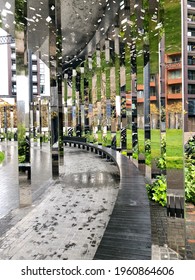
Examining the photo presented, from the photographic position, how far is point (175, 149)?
415 cm

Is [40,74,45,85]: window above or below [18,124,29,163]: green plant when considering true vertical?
above

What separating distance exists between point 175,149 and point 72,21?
7888 mm

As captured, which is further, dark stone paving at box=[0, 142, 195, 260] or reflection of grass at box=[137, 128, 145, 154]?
Answer: reflection of grass at box=[137, 128, 145, 154]

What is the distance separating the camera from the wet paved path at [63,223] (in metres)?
3.79

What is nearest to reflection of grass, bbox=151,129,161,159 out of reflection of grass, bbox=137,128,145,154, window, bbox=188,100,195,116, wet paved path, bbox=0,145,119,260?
reflection of grass, bbox=137,128,145,154

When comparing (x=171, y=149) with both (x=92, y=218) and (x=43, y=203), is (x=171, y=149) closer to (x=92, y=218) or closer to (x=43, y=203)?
(x=92, y=218)

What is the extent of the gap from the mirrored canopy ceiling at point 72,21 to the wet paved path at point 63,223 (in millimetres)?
5782

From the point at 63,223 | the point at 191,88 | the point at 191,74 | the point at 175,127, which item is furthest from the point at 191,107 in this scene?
the point at 63,223

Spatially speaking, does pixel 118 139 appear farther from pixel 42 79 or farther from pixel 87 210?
pixel 42 79

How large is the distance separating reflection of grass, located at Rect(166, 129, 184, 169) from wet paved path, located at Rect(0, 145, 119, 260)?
1.73 metres

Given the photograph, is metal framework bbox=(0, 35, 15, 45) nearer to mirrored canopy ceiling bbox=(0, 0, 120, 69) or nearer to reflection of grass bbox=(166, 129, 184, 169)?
mirrored canopy ceiling bbox=(0, 0, 120, 69)

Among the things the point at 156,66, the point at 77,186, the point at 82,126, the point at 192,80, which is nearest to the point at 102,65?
the point at 82,126

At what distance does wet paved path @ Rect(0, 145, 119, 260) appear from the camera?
12.4ft

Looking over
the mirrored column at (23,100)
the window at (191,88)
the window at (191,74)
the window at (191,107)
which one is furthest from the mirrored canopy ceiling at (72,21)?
the window at (191,74)
